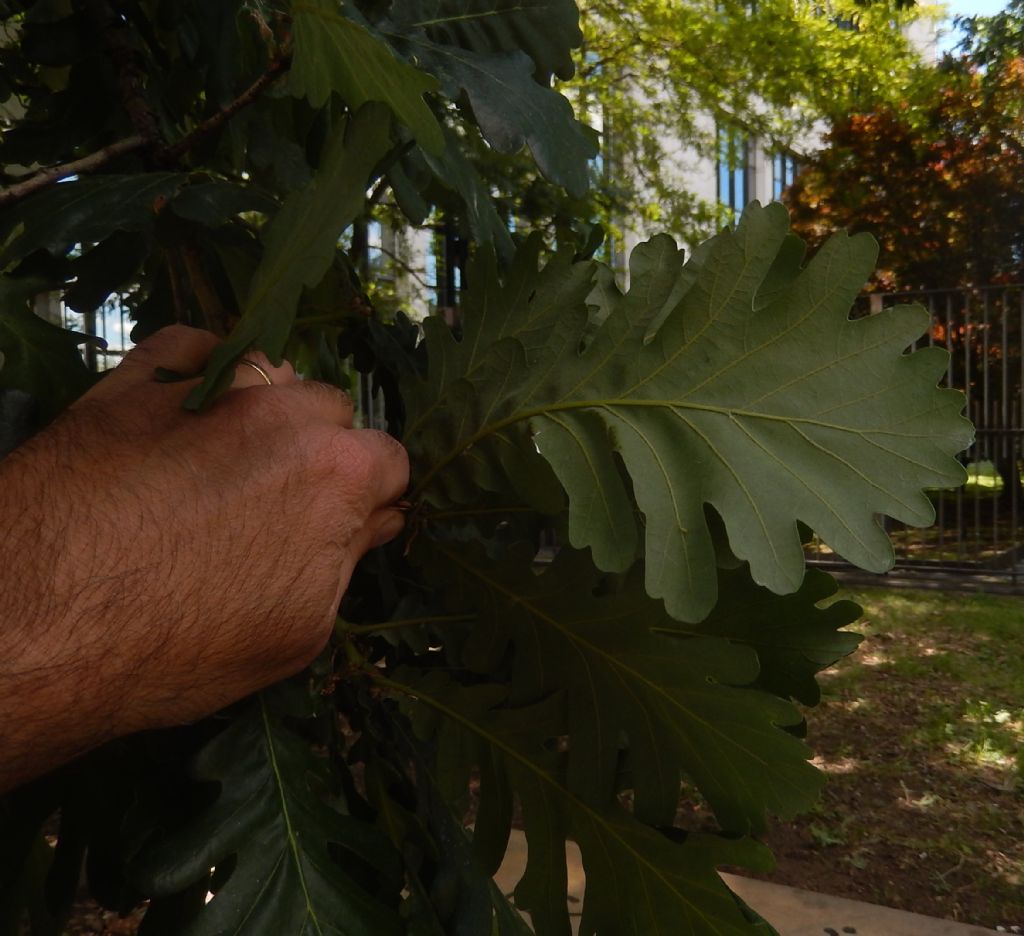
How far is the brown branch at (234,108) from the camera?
0.90 meters

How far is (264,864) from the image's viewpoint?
0.85 meters

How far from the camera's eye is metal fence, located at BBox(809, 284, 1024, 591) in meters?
6.36

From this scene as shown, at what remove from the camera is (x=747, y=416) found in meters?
0.78

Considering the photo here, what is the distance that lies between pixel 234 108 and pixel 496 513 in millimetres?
431

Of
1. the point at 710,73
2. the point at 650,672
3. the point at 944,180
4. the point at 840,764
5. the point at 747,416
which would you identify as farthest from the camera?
the point at 944,180

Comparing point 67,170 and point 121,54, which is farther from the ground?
point 121,54

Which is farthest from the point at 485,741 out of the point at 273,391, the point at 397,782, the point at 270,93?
the point at 270,93

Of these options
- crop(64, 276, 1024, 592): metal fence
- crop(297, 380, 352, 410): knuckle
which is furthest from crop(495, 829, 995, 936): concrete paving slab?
crop(64, 276, 1024, 592): metal fence

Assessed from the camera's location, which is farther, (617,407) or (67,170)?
(67,170)

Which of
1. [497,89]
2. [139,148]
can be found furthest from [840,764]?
[139,148]

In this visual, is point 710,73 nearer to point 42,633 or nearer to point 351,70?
point 351,70

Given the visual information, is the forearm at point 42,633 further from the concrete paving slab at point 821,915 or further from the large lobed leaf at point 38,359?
the concrete paving slab at point 821,915

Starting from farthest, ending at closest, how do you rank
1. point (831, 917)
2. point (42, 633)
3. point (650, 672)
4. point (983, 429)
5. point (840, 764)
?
1. point (983, 429)
2. point (840, 764)
3. point (831, 917)
4. point (650, 672)
5. point (42, 633)

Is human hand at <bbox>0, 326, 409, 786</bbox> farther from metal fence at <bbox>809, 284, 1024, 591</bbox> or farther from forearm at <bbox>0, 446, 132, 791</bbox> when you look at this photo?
metal fence at <bbox>809, 284, 1024, 591</bbox>
